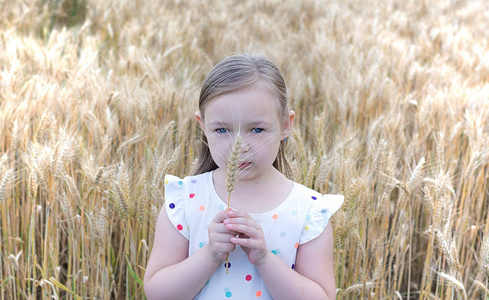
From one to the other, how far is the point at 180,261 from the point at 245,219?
264 mm

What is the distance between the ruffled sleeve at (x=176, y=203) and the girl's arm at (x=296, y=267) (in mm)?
192

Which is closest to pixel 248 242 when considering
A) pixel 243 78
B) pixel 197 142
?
pixel 243 78

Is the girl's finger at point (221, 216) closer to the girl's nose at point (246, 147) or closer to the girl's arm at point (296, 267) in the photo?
the girl's arm at point (296, 267)

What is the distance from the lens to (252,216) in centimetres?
122

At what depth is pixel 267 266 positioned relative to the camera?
112 centimetres

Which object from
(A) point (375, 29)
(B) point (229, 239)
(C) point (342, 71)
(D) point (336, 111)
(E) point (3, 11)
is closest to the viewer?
(B) point (229, 239)

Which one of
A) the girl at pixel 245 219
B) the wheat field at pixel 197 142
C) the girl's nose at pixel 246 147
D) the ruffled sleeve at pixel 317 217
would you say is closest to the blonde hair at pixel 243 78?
the girl at pixel 245 219

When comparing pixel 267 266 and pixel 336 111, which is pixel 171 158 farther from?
pixel 336 111

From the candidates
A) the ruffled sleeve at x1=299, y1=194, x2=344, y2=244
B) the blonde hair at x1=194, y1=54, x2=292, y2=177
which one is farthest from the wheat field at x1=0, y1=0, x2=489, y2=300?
the blonde hair at x1=194, y1=54, x2=292, y2=177

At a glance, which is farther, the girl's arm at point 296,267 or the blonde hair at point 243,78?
the blonde hair at point 243,78

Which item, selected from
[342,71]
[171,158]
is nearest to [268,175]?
[171,158]

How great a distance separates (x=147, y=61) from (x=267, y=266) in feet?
6.10

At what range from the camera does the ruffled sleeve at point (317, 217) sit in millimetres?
1228

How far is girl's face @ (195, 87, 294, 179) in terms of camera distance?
116cm
